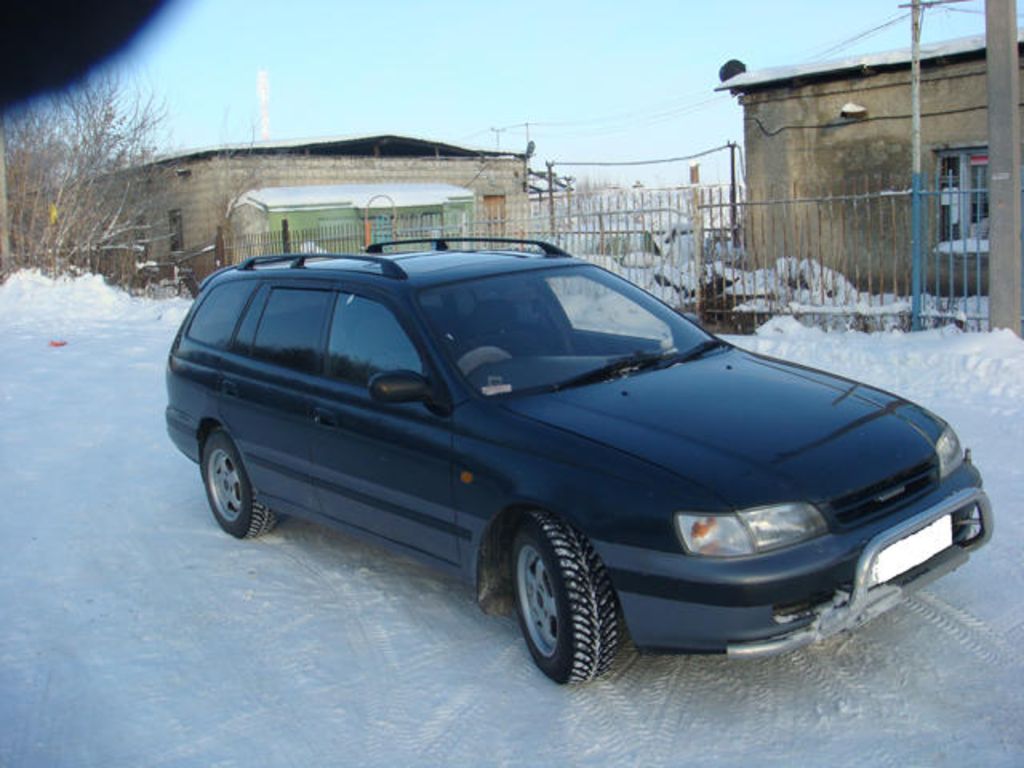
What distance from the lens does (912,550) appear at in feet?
12.1

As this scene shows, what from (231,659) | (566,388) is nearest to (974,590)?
(566,388)

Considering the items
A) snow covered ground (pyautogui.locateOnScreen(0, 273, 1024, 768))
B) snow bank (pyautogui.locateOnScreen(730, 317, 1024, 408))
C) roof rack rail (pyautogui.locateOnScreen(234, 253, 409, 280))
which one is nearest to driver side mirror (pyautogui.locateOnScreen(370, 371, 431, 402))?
roof rack rail (pyautogui.locateOnScreen(234, 253, 409, 280))

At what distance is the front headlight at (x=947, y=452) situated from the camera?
4.04 metres

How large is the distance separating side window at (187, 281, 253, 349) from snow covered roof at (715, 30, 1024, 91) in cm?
1293

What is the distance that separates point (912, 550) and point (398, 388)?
2055 millimetres

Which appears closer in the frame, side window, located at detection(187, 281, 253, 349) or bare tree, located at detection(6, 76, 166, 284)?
side window, located at detection(187, 281, 253, 349)

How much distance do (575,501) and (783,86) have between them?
50.1 ft

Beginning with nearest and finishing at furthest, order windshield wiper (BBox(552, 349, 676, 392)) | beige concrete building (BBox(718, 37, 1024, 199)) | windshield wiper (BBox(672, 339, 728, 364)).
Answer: windshield wiper (BBox(552, 349, 676, 392))
windshield wiper (BBox(672, 339, 728, 364))
beige concrete building (BBox(718, 37, 1024, 199))

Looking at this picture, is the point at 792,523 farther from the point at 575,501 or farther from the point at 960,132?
the point at 960,132

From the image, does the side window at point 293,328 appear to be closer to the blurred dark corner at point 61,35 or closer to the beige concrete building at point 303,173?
the blurred dark corner at point 61,35

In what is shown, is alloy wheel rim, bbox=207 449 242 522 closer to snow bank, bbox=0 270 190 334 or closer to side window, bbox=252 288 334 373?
side window, bbox=252 288 334 373

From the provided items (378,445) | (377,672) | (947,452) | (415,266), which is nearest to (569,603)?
(377,672)

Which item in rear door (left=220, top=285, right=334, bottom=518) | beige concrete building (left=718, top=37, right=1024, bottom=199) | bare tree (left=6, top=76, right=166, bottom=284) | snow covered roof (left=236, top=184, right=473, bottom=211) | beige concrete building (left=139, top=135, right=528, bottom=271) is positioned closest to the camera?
rear door (left=220, top=285, right=334, bottom=518)

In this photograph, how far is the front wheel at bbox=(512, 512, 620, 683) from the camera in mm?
3713
